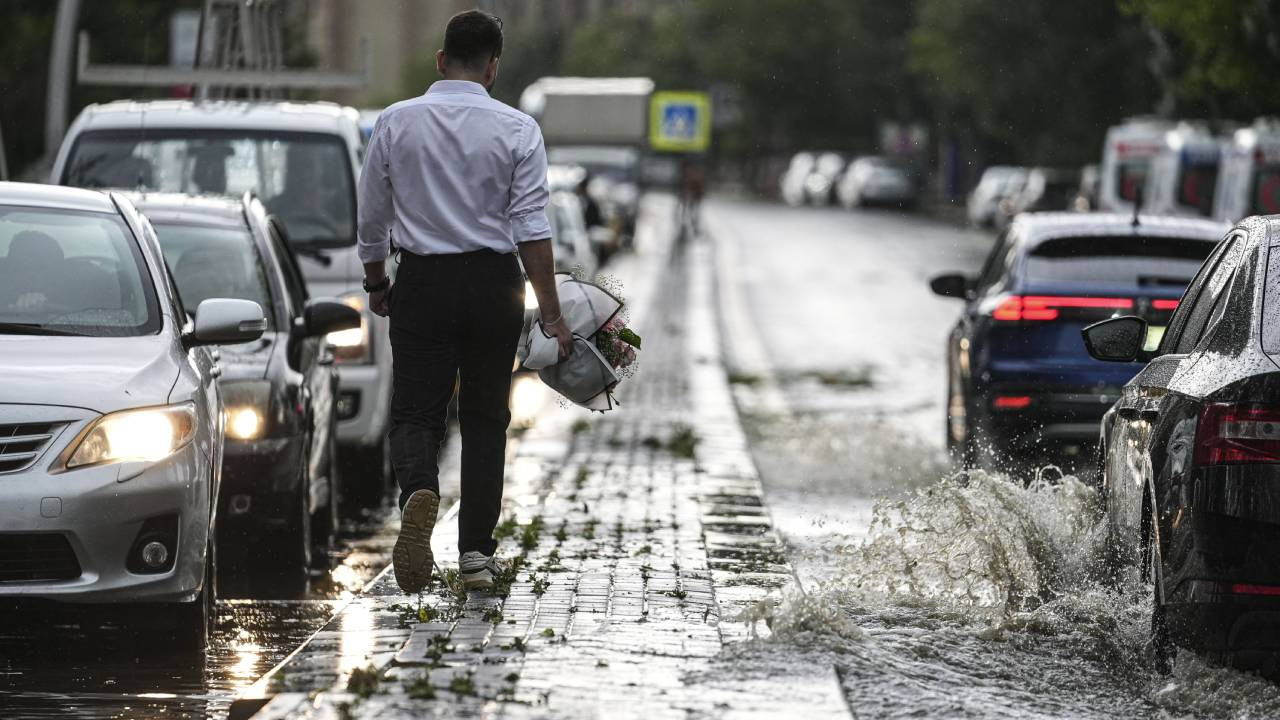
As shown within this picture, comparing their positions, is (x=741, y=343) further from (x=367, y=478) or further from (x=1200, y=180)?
(x=1200, y=180)

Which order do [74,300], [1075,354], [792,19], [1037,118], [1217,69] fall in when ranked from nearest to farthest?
[74,300] → [1075,354] → [1217,69] → [1037,118] → [792,19]

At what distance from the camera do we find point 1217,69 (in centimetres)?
2486

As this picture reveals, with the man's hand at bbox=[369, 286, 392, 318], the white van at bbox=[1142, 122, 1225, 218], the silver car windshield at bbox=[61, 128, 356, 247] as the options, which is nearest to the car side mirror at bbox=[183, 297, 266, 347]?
the man's hand at bbox=[369, 286, 392, 318]

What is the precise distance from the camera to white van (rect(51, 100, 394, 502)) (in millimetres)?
12148

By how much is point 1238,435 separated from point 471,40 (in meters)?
2.80

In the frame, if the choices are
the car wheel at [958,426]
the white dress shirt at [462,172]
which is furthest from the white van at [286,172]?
the white dress shirt at [462,172]

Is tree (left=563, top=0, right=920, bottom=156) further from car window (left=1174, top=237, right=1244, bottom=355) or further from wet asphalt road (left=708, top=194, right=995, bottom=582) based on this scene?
car window (left=1174, top=237, right=1244, bottom=355)

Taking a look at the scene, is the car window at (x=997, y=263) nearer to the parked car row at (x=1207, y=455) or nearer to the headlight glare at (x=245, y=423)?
the parked car row at (x=1207, y=455)

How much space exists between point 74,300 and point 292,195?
16.3 feet

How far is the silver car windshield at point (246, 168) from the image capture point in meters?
12.4

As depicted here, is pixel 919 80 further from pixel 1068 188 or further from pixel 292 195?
pixel 292 195

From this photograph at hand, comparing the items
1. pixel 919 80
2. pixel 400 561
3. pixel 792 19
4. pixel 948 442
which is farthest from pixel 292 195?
pixel 792 19

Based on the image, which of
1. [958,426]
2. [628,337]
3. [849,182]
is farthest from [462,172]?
[849,182]

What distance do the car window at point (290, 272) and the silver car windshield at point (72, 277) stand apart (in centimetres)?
205
